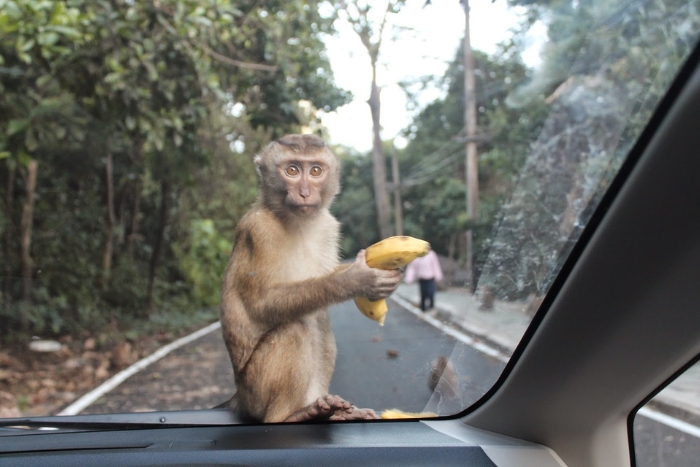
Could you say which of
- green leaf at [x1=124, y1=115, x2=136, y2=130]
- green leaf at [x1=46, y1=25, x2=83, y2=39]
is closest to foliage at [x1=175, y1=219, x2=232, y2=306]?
green leaf at [x1=124, y1=115, x2=136, y2=130]

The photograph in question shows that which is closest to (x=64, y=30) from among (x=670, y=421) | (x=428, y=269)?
(x=428, y=269)

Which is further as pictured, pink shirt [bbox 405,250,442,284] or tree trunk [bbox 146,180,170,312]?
tree trunk [bbox 146,180,170,312]

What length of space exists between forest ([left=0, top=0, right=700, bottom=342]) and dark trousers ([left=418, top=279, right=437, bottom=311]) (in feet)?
0.54

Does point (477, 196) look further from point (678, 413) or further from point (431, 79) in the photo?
point (678, 413)

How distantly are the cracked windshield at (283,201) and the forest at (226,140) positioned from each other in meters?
0.02

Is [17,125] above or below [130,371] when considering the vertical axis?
above

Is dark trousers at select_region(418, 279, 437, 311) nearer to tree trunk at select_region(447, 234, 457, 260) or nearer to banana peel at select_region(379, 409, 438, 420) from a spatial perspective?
tree trunk at select_region(447, 234, 457, 260)

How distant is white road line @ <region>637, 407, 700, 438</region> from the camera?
2.29 metres

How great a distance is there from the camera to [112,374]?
7285 millimetres

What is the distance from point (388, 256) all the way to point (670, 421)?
1239 mm

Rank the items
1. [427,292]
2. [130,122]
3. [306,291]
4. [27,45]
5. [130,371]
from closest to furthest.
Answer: [306,291]
[427,292]
[27,45]
[130,122]
[130,371]

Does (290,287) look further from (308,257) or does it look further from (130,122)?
(130,122)

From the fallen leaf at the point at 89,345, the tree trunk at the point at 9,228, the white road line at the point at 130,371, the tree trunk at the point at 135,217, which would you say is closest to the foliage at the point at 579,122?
the white road line at the point at 130,371

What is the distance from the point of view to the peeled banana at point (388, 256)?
2396 millimetres
